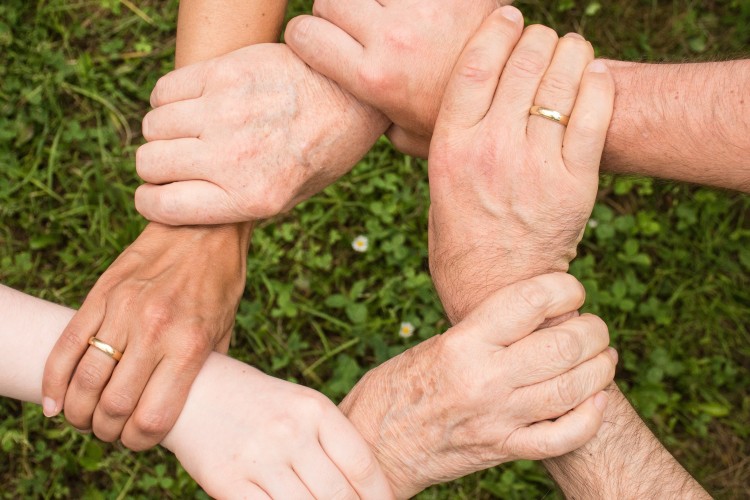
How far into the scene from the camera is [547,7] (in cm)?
379

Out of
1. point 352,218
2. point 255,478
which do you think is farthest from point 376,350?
point 255,478

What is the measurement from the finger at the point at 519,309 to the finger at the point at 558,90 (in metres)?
0.39

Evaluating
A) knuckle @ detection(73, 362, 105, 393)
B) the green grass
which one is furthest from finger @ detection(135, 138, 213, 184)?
the green grass

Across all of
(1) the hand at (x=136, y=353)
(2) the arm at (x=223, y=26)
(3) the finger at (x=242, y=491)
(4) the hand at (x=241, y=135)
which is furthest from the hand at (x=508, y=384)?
(2) the arm at (x=223, y=26)

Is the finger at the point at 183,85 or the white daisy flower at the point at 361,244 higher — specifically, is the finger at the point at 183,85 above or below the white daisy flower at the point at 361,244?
above

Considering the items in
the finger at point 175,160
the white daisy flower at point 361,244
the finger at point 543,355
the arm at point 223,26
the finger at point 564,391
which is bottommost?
the white daisy flower at point 361,244

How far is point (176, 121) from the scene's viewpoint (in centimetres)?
239

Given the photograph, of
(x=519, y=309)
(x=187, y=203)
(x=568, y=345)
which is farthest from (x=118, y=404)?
(x=568, y=345)

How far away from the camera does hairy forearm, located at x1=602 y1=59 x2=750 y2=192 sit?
78.8 inches

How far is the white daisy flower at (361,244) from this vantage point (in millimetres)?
3498

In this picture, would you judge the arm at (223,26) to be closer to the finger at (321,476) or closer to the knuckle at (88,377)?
the knuckle at (88,377)

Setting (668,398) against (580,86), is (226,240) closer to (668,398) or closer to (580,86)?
(580,86)

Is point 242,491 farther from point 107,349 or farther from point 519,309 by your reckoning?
point 519,309

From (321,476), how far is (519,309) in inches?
28.8
